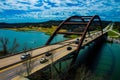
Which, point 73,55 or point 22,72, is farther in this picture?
point 73,55

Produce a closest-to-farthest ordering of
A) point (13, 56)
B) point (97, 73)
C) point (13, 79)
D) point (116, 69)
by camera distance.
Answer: point (13, 79) → point (13, 56) → point (97, 73) → point (116, 69)

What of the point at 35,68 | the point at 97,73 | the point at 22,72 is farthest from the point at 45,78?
the point at 97,73

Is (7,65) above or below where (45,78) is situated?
above

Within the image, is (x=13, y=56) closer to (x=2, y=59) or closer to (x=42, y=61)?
(x=2, y=59)

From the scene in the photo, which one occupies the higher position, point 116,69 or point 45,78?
point 45,78

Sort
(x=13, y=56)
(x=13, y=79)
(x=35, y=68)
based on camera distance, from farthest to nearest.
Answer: (x=13, y=56), (x=35, y=68), (x=13, y=79)

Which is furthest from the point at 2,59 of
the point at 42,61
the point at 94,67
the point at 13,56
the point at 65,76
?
the point at 94,67

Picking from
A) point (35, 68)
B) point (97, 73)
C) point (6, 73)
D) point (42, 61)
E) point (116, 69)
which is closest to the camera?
point (6, 73)

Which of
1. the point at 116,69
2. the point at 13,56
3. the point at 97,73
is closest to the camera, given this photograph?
the point at 13,56

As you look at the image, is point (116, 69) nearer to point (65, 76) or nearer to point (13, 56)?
point (65, 76)
